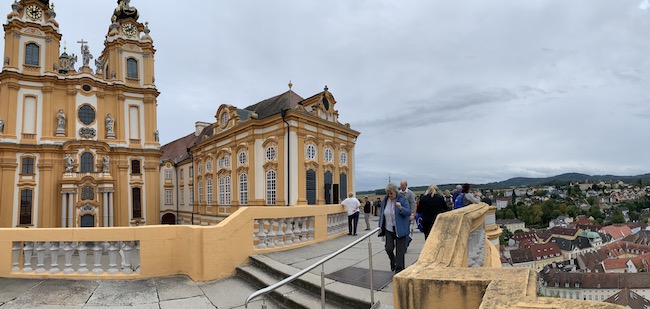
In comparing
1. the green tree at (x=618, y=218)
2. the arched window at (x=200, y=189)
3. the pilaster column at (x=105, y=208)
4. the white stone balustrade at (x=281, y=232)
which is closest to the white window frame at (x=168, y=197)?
the arched window at (x=200, y=189)

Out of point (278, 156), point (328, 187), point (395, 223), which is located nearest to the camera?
point (395, 223)

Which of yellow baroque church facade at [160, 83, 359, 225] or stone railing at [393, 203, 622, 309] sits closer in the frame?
stone railing at [393, 203, 622, 309]

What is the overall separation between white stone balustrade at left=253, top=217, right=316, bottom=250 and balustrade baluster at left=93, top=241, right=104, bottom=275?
287cm

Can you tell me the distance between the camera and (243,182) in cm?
2720

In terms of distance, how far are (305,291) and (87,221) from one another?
33255 millimetres

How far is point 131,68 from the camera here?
38.1 metres

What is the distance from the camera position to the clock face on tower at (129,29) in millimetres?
38531

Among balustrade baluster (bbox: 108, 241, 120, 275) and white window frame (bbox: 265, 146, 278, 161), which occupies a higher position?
white window frame (bbox: 265, 146, 278, 161)

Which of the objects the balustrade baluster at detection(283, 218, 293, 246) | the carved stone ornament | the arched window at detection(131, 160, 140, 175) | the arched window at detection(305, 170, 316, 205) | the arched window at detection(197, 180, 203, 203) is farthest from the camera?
the arched window at detection(131, 160, 140, 175)

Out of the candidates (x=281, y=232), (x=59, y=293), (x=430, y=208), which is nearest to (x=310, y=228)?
(x=281, y=232)

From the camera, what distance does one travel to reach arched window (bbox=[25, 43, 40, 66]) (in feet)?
108

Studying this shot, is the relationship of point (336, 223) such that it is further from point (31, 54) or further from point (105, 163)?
point (31, 54)

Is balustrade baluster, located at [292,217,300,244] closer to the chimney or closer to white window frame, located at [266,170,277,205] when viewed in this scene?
white window frame, located at [266,170,277,205]

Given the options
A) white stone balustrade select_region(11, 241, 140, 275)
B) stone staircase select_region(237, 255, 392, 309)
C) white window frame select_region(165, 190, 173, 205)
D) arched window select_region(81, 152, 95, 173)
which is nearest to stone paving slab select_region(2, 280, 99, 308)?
white stone balustrade select_region(11, 241, 140, 275)
